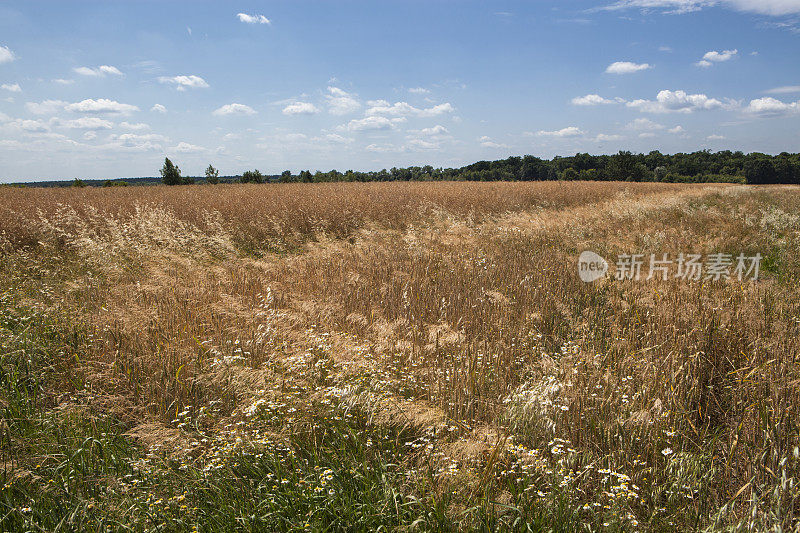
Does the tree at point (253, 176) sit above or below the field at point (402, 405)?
above

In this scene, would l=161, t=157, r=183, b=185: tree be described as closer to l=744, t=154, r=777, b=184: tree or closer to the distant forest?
the distant forest

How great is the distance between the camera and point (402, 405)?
2562 mm

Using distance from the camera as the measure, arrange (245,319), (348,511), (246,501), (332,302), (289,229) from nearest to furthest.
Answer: (348,511), (246,501), (245,319), (332,302), (289,229)

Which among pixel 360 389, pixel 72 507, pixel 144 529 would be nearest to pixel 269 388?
pixel 360 389

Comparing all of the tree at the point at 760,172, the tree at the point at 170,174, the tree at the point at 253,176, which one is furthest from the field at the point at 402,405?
the tree at the point at 760,172

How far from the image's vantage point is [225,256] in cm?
804

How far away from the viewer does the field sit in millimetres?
2148

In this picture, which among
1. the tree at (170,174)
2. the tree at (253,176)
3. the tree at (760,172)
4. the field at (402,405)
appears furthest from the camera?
the tree at (760,172)

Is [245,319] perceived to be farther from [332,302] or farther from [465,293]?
[465,293]

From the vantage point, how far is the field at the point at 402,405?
2148 millimetres

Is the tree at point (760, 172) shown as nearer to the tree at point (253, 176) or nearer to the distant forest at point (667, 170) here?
the distant forest at point (667, 170)

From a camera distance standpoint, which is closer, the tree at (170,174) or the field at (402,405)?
the field at (402,405)

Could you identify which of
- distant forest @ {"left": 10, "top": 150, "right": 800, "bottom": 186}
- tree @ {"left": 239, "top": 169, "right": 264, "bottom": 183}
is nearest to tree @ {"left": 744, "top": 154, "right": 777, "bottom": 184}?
distant forest @ {"left": 10, "top": 150, "right": 800, "bottom": 186}

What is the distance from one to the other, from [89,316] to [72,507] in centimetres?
283
